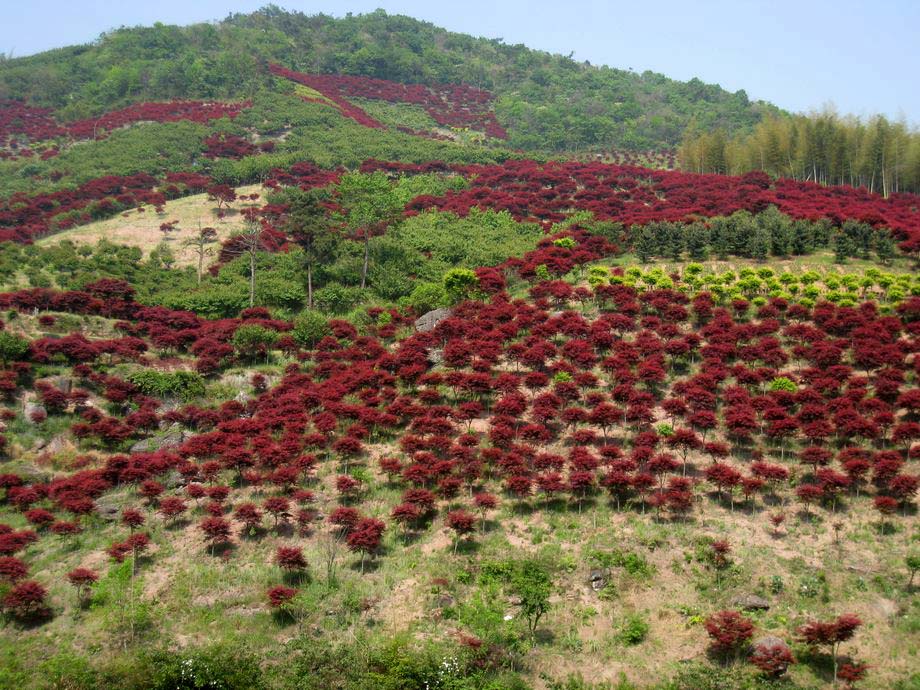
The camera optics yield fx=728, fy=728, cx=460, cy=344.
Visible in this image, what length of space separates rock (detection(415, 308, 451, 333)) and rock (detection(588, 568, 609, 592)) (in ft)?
70.1

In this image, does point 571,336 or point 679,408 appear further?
point 571,336

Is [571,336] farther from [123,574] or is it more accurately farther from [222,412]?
[123,574]

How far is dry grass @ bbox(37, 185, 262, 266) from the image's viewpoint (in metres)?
61.6

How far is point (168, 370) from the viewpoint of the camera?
42.3 meters

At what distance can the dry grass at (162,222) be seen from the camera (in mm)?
61594

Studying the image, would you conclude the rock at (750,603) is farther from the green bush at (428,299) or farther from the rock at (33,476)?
the rock at (33,476)

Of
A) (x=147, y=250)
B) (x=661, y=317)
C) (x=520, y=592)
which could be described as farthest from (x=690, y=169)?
(x=520, y=592)

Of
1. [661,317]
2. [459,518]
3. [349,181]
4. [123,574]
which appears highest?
[349,181]

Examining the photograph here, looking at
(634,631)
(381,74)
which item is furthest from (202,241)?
(381,74)

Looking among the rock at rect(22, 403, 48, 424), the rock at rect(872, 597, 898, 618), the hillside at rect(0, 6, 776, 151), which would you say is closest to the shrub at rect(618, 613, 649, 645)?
the rock at rect(872, 597, 898, 618)

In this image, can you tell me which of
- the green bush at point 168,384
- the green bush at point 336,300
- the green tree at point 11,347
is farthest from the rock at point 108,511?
the green bush at point 336,300

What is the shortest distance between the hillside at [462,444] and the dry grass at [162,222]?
1.66 feet

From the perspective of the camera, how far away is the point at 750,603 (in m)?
24.4

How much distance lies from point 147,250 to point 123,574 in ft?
132
